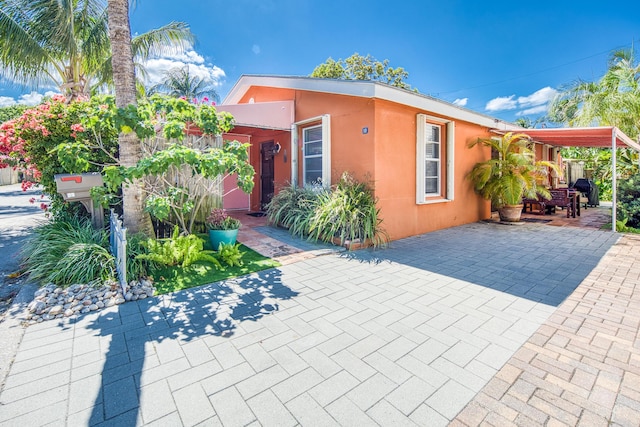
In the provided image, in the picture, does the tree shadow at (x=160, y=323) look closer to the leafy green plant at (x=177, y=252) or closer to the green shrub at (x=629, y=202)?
the leafy green plant at (x=177, y=252)

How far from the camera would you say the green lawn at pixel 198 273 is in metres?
4.02

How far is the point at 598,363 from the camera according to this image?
2.36 metres

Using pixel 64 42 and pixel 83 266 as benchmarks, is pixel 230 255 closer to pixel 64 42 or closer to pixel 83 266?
pixel 83 266

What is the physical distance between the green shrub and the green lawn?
359 inches

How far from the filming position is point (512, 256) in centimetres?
539

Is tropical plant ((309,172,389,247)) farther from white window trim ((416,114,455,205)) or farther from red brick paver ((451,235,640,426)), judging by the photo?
red brick paver ((451,235,640,426))

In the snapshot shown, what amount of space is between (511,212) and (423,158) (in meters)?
3.70

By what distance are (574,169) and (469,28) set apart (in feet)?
33.0

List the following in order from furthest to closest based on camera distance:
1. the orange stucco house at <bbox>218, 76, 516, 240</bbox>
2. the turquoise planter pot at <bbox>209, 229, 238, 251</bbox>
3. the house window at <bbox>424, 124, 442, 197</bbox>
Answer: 1. the house window at <bbox>424, 124, 442, 197</bbox>
2. the orange stucco house at <bbox>218, 76, 516, 240</bbox>
3. the turquoise planter pot at <bbox>209, 229, 238, 251</bbox>

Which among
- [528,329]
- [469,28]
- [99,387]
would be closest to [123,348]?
[99,387]

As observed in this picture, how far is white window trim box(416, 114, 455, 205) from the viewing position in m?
7.07

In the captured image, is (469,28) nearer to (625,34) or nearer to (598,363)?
(625,34)

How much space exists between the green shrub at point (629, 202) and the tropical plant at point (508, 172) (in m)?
1.66

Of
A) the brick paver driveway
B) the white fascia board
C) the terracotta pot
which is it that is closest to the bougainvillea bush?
the brick paver driveway
